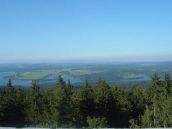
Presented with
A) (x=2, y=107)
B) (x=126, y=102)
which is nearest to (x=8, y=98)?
(x=2, y=107)

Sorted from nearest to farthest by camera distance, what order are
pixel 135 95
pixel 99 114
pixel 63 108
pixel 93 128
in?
1. pixel 93 128
2. pixel 63 108
3. pixel 99 114
4. pixel 135 95

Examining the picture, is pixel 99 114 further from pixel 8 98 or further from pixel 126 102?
pixel 8 98

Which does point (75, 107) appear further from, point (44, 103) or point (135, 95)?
point (135, 95)

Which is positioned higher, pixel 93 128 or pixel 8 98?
pixel 93 128

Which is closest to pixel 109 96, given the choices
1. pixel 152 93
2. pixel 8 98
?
pixel 152 93

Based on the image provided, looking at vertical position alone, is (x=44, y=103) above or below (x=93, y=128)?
below

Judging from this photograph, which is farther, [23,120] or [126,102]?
[126,102]

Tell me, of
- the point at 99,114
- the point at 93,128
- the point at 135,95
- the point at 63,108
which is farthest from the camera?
the point at 135,95
